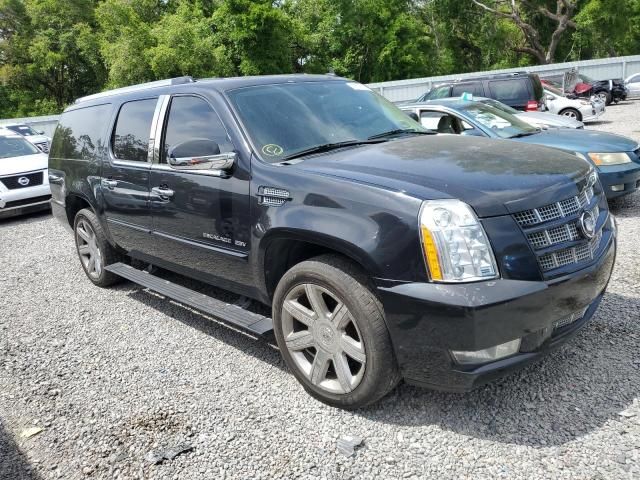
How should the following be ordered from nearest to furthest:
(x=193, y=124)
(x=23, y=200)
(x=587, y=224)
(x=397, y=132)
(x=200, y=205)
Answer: (x=587, y=224), (x=200, y=205), (x=193, y=124), (x=397, y=132), (x=23, y=200)

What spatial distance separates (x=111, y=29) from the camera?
38625 millimetres

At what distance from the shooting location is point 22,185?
9992 millimetres

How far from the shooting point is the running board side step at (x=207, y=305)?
3.43 metres

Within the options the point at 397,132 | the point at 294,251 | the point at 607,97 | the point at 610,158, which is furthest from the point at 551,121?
the point at 607,97

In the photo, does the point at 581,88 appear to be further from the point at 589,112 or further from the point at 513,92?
the point at 513,92

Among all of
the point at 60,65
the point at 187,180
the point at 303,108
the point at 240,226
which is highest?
the point at 60,65

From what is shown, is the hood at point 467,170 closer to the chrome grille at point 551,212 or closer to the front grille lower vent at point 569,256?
the chrome grille at point 551,212

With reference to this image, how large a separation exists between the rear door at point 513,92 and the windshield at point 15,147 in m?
11.0

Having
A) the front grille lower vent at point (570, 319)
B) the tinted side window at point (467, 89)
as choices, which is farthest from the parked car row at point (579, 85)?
the front grille lower vent at point (570, 319)

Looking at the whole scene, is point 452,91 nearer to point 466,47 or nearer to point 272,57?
point 272,57

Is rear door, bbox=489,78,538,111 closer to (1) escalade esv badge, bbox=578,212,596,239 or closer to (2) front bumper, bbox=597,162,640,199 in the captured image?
(2) front bumper, bbox=597,162,640,199

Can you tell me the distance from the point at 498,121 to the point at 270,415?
18.8 feet

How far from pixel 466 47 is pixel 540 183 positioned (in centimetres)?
4814

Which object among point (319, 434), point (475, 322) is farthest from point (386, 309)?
point (319, 434)
